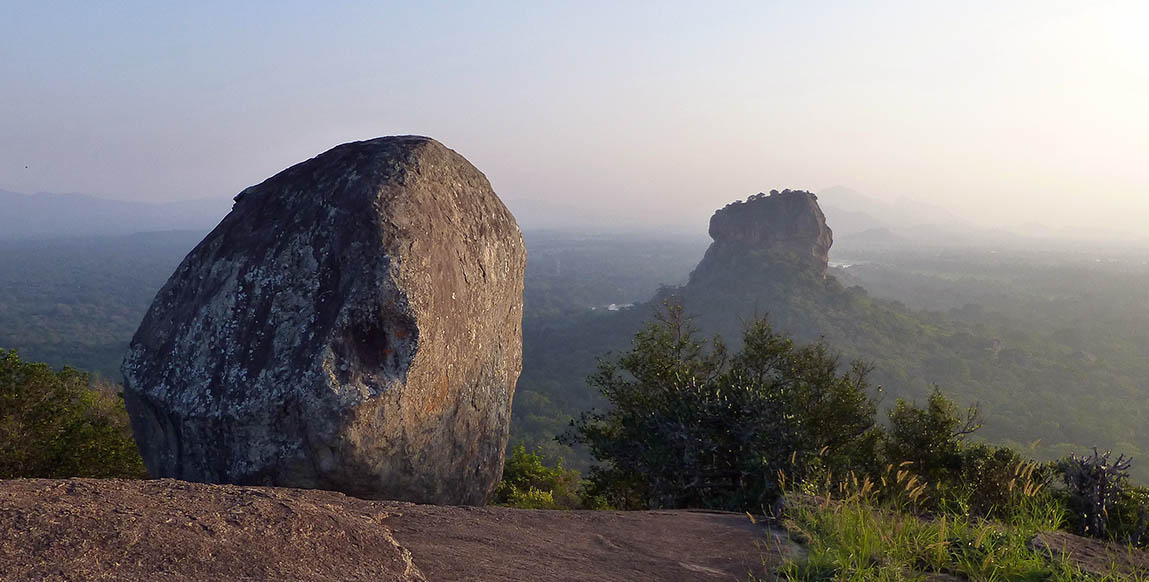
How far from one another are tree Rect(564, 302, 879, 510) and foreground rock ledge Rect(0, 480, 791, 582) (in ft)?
11.5

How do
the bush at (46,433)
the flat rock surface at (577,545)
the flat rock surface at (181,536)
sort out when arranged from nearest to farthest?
the flat rock surface at (181,536) < the flat rock surface at (577,545) < the bush at (46,433)

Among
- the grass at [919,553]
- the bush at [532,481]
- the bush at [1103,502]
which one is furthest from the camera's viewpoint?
the bush at [532,481]

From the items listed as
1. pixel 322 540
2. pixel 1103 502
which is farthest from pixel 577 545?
pixel 1103 502

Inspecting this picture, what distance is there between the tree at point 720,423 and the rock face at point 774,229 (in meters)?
103

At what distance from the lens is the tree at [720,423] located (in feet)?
33.7

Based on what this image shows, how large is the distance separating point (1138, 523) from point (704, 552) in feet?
22.2

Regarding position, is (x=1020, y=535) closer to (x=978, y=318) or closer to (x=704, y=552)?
(x=704, y=552)

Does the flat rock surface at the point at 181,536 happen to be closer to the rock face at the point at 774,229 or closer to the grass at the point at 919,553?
the grass at the point at 919,553

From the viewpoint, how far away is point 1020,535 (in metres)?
5.60

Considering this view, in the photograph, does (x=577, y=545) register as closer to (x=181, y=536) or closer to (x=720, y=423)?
(x=181, y=536)

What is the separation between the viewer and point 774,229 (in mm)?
116500

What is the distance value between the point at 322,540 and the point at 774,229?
393 feet

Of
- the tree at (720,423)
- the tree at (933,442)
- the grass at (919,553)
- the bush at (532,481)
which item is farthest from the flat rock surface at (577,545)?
the bush at (532,481)

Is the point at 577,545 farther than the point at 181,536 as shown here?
Yes
